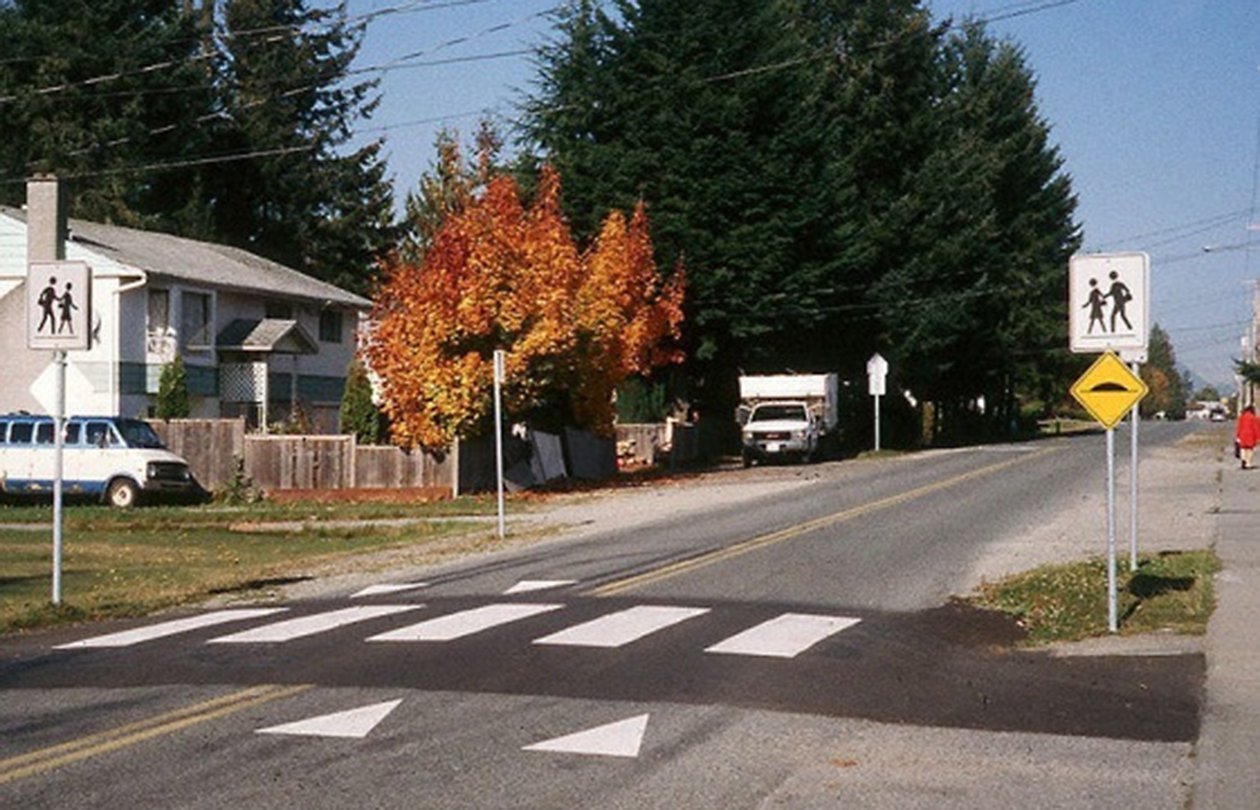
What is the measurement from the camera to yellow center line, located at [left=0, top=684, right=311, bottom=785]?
29.7 ft

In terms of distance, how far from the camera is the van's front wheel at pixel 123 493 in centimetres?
3806

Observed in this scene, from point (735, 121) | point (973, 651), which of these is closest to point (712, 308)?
point (735, 121)

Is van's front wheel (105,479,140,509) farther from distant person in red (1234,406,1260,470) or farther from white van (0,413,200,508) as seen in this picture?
distant person in red (1234,406,1260,470)

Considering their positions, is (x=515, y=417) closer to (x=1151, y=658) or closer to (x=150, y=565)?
(x=150, y=565)

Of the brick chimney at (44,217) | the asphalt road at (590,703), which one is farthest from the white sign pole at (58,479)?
the brick chimney at (44,217)

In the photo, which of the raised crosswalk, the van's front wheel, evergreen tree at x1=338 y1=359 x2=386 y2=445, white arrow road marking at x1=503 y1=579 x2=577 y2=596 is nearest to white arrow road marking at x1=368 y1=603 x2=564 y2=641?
the raised crosswalk

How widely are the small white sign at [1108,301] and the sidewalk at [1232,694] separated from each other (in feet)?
8.55

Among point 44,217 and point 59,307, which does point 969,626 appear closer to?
point 59,307

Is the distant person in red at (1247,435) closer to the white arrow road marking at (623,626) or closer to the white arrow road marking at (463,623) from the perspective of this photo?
the white arrow road marking at (623,626)

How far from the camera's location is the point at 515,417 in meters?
40.0

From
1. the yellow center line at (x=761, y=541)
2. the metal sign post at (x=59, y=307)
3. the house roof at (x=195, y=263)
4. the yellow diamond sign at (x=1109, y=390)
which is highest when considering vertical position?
the house roof at (x=195, y=263)

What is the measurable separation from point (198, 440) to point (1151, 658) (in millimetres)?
31120

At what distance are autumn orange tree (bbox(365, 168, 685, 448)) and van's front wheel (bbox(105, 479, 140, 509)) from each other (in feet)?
18.8

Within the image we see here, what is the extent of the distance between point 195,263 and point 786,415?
17870 millimetres
